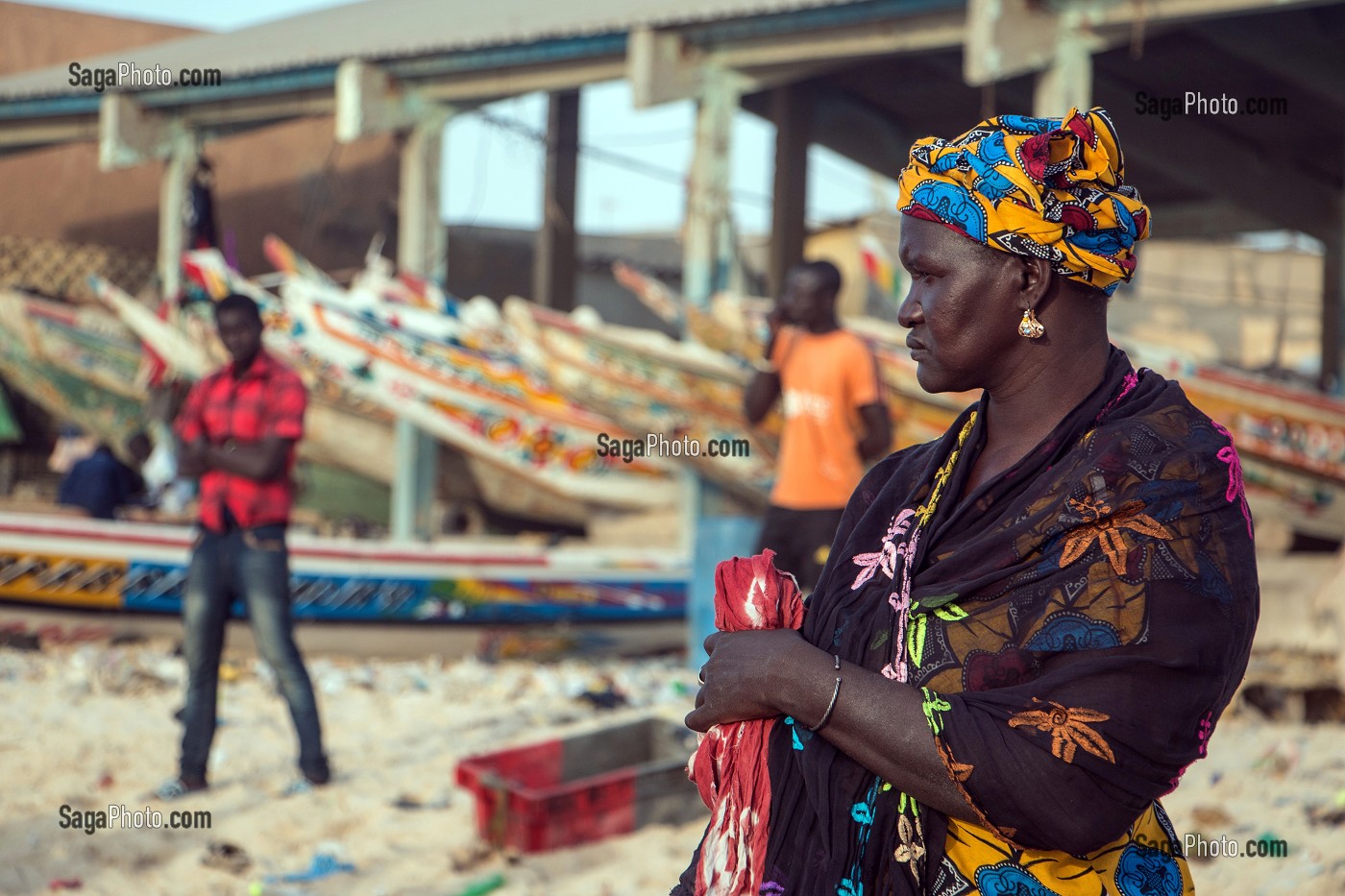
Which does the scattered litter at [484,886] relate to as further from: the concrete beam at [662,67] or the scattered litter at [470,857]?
the concrete beam at [662,67]

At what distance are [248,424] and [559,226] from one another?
745cm

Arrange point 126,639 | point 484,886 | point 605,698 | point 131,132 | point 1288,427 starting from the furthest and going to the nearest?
point 131,132 → point 1288,427 → point 126,639 → point 605,698 → point 484,886

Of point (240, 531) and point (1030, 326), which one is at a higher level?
point (1030, 326)

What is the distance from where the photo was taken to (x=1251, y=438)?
30.0 ft

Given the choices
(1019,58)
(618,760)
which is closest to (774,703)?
(618,760)

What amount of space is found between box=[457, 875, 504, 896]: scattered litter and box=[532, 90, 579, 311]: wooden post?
876 cm

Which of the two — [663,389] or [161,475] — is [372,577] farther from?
[161,475]

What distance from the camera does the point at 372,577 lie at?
27.0ft

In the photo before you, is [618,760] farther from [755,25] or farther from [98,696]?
[755,25]

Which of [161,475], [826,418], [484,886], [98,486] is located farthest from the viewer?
[161,475]

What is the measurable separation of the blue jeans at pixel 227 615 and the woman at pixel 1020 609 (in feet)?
12.5

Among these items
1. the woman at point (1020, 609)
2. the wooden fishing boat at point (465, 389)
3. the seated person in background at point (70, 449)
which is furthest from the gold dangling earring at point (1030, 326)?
the seated person in background at point (70, 449)

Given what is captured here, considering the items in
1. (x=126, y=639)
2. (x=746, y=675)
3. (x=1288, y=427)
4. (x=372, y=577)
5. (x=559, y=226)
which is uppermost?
(x=559, y=226)

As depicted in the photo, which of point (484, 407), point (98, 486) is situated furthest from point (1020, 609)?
point (484, 407)
